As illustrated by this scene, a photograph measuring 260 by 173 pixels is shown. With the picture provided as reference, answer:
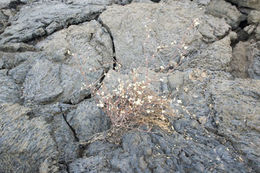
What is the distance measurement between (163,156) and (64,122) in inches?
65.8

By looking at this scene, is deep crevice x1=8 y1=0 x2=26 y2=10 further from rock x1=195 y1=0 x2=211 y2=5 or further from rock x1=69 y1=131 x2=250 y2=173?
rock x1=69 y1=131 x2=250 y2=173

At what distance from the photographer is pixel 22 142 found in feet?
9.26

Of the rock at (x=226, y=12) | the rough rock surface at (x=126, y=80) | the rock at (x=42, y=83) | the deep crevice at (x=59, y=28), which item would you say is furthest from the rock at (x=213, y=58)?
the deep crevice at (x=59, y=28)

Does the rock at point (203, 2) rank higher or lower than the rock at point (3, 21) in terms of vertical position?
higher

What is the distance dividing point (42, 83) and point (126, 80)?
1515 millimetres

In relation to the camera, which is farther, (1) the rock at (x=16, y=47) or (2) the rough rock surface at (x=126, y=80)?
(1) the rock at (x=16, y=47)

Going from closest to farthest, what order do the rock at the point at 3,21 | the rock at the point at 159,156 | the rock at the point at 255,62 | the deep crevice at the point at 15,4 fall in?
the rock at the point at 159,156
the rock at the point at 255,62
the rock at the point at 3,21
the deep crevice at the point at 15,4

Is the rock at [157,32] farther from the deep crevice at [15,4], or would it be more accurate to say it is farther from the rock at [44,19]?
the deep crevice at [15,4]

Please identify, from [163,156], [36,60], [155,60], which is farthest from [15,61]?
[163,156]

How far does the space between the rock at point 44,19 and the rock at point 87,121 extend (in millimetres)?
2218

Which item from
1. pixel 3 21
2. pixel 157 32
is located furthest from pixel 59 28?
pixel 157 32

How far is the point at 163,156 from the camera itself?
2.63 m

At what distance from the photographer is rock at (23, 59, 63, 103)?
12.0ft

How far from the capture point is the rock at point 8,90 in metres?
3.48
